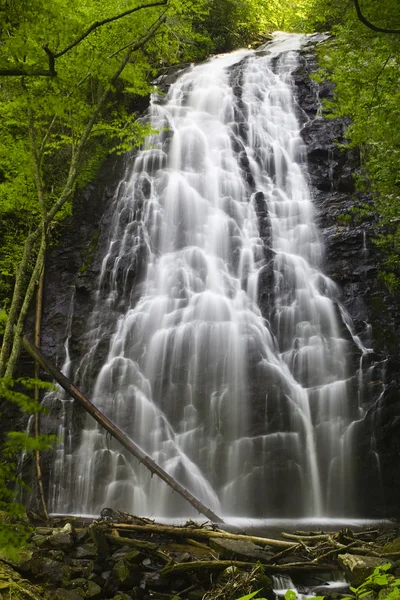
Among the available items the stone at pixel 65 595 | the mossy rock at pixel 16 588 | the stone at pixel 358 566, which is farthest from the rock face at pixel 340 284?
the stone at pixel 65 595

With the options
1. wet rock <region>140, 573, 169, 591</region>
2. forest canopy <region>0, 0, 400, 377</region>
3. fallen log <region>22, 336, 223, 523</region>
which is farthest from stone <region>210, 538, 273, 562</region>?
forest canopy <region>0, 0, 400, 377</region>

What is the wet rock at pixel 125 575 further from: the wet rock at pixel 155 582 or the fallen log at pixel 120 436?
the fallen log at pixel 120 436

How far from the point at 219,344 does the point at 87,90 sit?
24.0 ft

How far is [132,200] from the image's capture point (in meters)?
14.7

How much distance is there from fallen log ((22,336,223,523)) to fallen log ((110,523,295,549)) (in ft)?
5.17

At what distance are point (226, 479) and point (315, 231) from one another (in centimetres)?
788

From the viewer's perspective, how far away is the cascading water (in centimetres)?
931

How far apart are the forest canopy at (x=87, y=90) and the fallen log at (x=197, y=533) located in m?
2.82

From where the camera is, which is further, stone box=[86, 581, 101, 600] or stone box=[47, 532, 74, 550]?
stone box=[47, 532, 74, 550]

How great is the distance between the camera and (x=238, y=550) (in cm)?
579

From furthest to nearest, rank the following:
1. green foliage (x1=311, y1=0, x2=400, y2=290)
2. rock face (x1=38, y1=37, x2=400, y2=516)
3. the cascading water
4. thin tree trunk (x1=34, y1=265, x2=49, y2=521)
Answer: rock face (x1=38, y1=37, x2=400, y2=516) → the cascading water → thin tree trunk (x1=34, y1=265, x2=49, y2=521) → green foliage (x1=311, y1=0, x2=400, y2=290)

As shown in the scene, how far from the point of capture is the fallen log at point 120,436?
8328mm

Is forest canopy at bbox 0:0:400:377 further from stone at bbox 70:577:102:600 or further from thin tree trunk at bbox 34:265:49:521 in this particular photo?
stone at bbox 70:577:102:600

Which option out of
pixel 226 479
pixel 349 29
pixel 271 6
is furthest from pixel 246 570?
pixel 271 6
